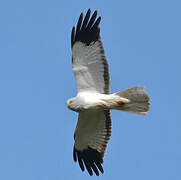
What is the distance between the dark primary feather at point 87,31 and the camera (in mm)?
12828

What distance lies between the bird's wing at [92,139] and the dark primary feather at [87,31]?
2032 mm

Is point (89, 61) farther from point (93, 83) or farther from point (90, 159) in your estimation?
point (90, 159)

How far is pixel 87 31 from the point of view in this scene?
12.9m

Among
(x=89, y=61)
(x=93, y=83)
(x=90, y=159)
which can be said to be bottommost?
(x=90, y=159)

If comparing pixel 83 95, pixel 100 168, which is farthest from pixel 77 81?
pixel 100 168

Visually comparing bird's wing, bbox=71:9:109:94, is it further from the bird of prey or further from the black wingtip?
the black wingtip

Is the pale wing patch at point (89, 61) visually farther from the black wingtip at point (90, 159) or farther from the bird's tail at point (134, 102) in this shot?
the black wingtip at point (90, 159)

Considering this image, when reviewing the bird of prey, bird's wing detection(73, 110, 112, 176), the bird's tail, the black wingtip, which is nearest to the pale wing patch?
the bird of prey

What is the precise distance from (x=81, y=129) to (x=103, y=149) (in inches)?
34.6

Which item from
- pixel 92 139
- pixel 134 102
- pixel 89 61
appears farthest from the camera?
pixel 92 139

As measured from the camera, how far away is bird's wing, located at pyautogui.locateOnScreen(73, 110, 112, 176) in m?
13.5

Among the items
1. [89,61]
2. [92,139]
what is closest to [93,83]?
[89,61]

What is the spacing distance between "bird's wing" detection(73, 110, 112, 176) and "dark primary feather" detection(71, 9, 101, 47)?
6.67 ft

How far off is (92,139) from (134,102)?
6.17ft
